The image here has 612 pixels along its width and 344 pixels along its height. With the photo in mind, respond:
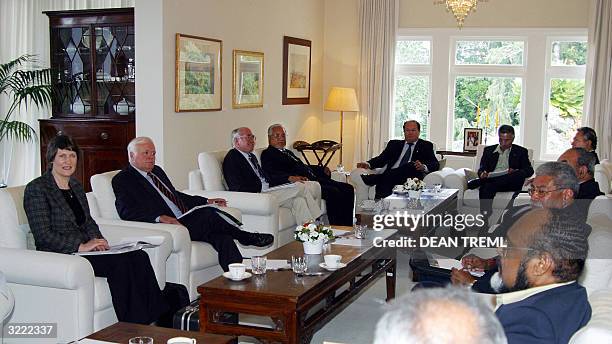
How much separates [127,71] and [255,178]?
2.30 meters

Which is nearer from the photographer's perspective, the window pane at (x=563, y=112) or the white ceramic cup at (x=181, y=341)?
the white ceramic cup at (x=181, y=341)

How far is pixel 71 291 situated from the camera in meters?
4.15

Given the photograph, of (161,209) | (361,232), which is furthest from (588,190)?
(161,209)

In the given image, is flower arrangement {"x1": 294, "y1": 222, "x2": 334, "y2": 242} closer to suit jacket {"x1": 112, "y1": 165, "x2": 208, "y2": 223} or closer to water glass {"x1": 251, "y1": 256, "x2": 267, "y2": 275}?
water glass {"x1": 251, "y1": 256, "x2": 267, "y2": 275}

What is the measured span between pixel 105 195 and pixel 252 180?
1798mm

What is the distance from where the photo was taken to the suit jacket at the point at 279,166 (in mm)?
7573

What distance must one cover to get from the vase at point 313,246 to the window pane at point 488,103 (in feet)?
21.2

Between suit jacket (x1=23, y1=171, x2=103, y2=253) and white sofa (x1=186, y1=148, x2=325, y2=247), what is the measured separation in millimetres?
1933

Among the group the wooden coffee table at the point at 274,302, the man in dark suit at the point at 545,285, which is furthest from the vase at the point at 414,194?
the man in dark suit at the point at 545,285

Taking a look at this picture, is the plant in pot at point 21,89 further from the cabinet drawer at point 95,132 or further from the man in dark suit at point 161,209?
the man in dark suit at point 161,209

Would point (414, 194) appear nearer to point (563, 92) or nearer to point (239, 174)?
point (239, 174)

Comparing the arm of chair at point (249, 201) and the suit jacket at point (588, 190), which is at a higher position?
the suit jacket at point (588, 190)

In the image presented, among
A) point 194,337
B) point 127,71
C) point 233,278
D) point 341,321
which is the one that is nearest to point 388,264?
point 341,321

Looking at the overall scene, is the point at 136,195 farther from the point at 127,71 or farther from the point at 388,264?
the point at 127,71
